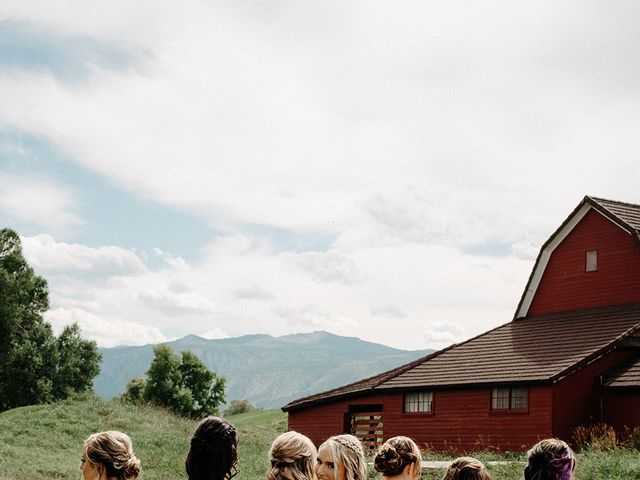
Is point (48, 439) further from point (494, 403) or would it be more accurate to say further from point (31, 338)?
point (31, 338)

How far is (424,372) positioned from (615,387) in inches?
300

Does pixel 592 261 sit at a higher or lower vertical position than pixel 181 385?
higher

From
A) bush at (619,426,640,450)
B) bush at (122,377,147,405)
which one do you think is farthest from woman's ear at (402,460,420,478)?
bush at (122,377,147,405)

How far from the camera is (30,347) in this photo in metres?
62.5

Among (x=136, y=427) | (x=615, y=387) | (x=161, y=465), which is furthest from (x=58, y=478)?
(x=615, y=387)

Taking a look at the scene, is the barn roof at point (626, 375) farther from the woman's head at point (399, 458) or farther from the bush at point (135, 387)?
the bush at point (135, 387)

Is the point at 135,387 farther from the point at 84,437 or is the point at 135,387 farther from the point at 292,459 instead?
the point at 292,459

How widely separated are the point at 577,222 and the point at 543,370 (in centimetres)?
766

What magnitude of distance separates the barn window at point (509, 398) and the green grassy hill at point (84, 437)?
8.01 metres

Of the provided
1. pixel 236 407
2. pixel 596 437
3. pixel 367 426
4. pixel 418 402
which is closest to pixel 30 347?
pixel 367 426

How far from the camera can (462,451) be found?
104 feet

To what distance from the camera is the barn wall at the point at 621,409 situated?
29047 millimetres

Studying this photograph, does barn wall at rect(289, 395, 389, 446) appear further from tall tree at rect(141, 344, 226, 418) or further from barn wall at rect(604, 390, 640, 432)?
tall tree at rect(141, 344, 226, 418)

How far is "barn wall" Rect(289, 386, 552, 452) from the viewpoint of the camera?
29672mm
